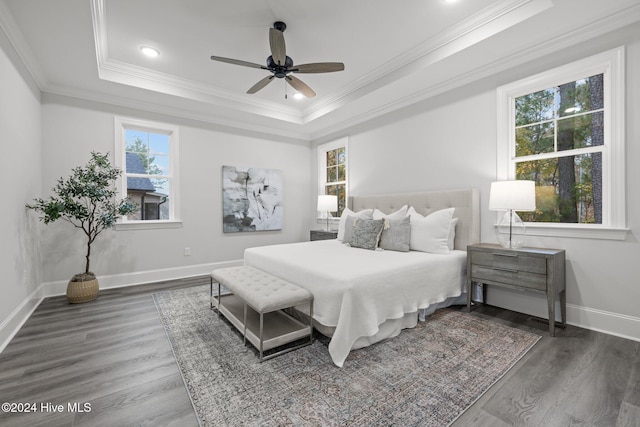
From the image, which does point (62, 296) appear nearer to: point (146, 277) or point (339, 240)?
point (146, 277)

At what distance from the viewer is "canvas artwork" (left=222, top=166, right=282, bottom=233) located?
16.2ft

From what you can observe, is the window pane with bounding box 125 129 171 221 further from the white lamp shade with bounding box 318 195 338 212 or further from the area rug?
the white lamp shade with bounding box 318 195 338 212

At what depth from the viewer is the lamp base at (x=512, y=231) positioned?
9.34 ft

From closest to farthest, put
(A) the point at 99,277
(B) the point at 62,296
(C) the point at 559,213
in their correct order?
(C) the point at 559,213 → (B) the point at 62,296 → (A) the point at 99,277

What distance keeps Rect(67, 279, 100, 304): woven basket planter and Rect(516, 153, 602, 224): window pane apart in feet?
16.2

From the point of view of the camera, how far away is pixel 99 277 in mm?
3861

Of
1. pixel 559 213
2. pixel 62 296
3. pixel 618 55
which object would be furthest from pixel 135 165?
pixel 618 55

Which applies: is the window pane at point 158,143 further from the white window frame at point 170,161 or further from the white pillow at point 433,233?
the white pillow at point 433,233

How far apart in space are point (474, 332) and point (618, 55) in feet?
8.62

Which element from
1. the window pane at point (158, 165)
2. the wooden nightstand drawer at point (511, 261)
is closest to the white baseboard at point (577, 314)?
the wooden nightstand drawer at point (511, 261)

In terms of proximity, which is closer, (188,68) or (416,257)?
(416,257)

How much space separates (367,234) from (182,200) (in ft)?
9.88

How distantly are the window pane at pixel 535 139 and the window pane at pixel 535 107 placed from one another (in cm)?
8

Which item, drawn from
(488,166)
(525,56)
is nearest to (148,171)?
(488,166)
